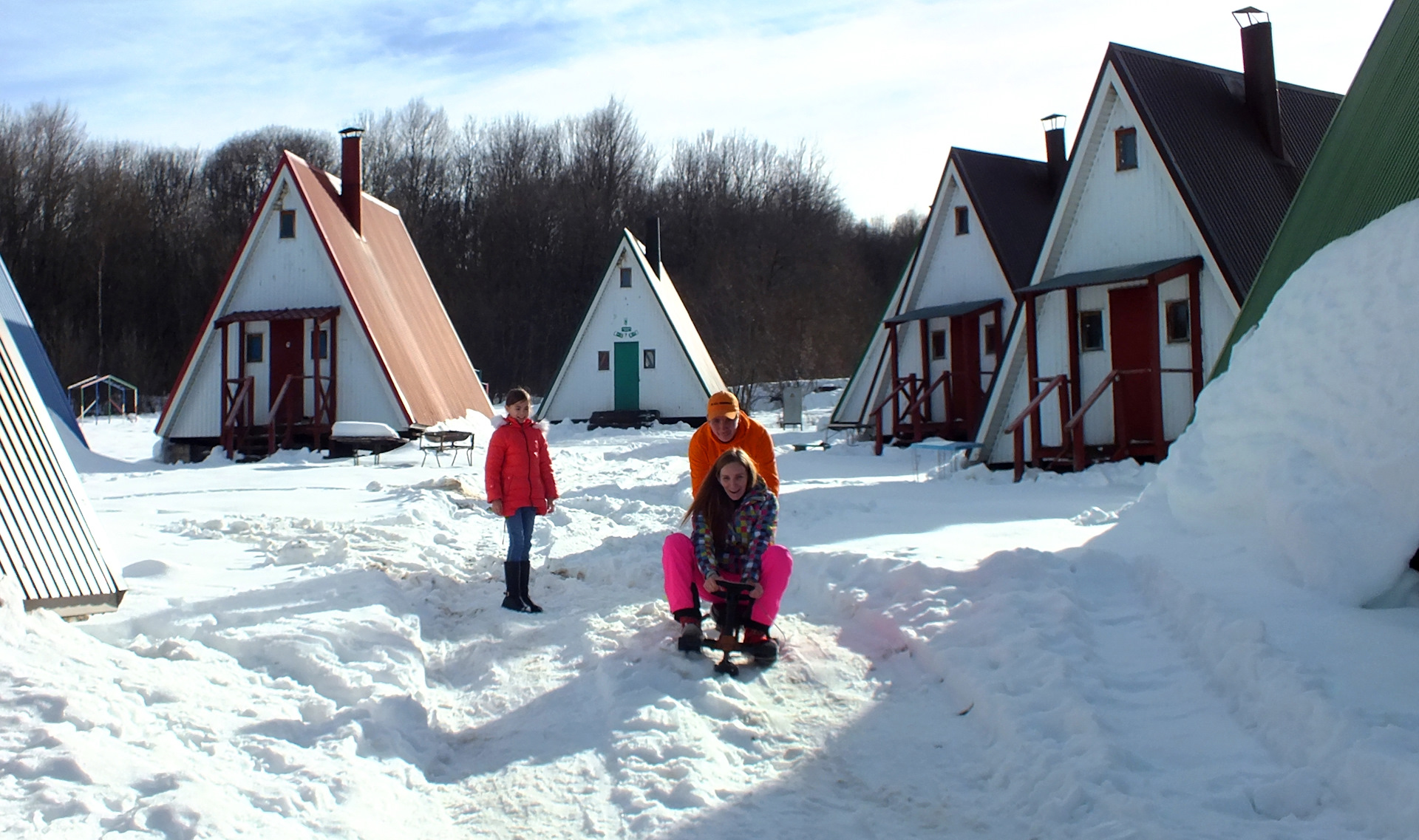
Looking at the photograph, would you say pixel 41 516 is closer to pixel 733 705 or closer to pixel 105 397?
pixel 733 705

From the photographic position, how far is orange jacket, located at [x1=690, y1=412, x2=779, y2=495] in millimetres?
6371

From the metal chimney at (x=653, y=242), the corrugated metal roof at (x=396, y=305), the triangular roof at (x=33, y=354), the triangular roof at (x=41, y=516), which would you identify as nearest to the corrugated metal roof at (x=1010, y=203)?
the corrugated metal roof at (x=396, y=305)

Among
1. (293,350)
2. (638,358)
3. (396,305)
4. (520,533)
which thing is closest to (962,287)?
(638,358)

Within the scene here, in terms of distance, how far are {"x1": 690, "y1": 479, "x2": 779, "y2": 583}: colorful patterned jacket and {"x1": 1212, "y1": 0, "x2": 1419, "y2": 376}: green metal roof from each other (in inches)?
181

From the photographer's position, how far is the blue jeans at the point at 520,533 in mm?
7320

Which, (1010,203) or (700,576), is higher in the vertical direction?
(1010,203)

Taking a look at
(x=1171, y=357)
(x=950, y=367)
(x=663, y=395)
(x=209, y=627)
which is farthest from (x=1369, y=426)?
(x=663, y=395)

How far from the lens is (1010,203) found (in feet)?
65.6

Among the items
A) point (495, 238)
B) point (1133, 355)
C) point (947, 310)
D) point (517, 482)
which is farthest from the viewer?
point (495, 238)

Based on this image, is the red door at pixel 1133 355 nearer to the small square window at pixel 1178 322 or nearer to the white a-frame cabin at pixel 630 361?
the small square window at pixel 1178 322

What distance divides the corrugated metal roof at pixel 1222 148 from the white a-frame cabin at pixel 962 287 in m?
4.20

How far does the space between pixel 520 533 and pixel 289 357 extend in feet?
51.0

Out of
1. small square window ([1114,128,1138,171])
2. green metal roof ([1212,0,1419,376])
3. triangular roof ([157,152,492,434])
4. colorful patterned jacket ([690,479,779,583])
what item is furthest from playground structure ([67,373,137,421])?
green metal roof ([1212,0,1419,376])

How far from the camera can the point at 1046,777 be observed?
158 inches
